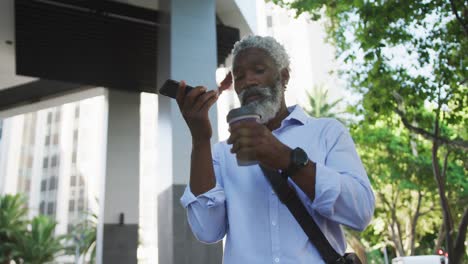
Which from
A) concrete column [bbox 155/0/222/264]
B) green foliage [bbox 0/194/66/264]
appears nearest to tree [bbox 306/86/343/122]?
green foliage [bbox 0/194/66/264]

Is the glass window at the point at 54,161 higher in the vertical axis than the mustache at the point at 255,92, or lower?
higher

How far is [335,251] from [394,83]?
955 cm

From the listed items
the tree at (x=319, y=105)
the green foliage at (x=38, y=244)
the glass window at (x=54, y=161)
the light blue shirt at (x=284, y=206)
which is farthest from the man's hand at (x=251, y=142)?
the glass window at (x=54, y=161)

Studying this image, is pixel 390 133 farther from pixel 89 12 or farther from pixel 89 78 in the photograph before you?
pixel 89 12

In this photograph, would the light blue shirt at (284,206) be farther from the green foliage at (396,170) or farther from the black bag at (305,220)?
the green foliage at (396,170)

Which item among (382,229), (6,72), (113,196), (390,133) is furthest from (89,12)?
(382,229)

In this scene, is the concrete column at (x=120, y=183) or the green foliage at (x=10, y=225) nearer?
the concrete column at (x=120, y=183)

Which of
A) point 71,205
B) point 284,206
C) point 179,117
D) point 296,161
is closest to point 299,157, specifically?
point 296,161

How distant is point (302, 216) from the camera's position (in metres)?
1.45

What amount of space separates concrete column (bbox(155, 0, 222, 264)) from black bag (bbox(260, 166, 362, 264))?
11.9ft

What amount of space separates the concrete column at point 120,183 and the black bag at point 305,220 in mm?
8161

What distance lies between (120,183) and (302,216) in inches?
329

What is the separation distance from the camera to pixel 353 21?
11242 mm

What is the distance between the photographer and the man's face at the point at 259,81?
1633 mm
